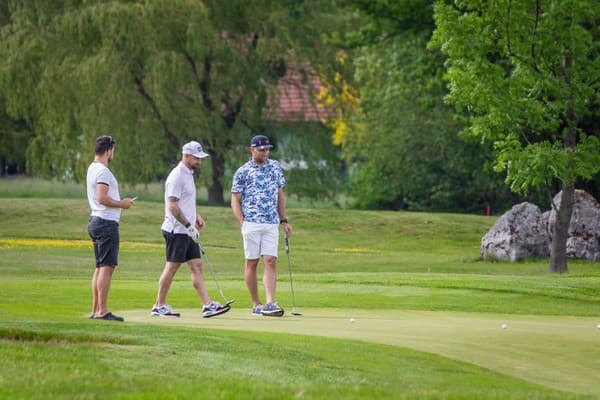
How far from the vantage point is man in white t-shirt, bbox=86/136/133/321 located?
12.3 meters

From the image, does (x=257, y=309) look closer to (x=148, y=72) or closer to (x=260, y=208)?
(x=260, y=208)

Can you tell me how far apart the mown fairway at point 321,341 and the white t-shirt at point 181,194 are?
1.11 metres

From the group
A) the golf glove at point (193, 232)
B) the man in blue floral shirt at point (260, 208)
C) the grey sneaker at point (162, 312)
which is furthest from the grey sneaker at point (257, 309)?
the golf glove at point (193, 232)

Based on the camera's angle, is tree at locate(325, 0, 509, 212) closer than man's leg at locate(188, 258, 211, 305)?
No

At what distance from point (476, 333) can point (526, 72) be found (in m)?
11.4

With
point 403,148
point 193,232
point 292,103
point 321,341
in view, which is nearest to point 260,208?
point 193,232

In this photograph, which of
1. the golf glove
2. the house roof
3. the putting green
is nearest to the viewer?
the putting green

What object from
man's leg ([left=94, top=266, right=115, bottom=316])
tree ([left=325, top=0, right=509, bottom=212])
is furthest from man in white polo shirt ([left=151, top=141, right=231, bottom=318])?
tree ([left=325, top=0, right=509, bottom=212])

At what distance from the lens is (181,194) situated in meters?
13.2

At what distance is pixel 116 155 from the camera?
135 feet

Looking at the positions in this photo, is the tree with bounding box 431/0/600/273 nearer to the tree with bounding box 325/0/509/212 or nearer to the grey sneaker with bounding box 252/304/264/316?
the grey sneaker with bounding box 252/304/264/316

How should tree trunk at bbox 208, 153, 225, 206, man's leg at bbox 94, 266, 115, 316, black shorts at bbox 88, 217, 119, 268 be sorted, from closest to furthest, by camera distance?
black shorts at bbox 88, 217, 119, 268, man's leg at bbox 94, 266, 115, 316, tree trunk at bbox 208, 153, 225, 206

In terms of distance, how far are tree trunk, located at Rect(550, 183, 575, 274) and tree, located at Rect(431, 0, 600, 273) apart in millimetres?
1489

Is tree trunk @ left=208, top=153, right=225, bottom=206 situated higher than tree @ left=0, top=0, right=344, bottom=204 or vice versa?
tree @ left=0, top=0, right=344, bottom=204
